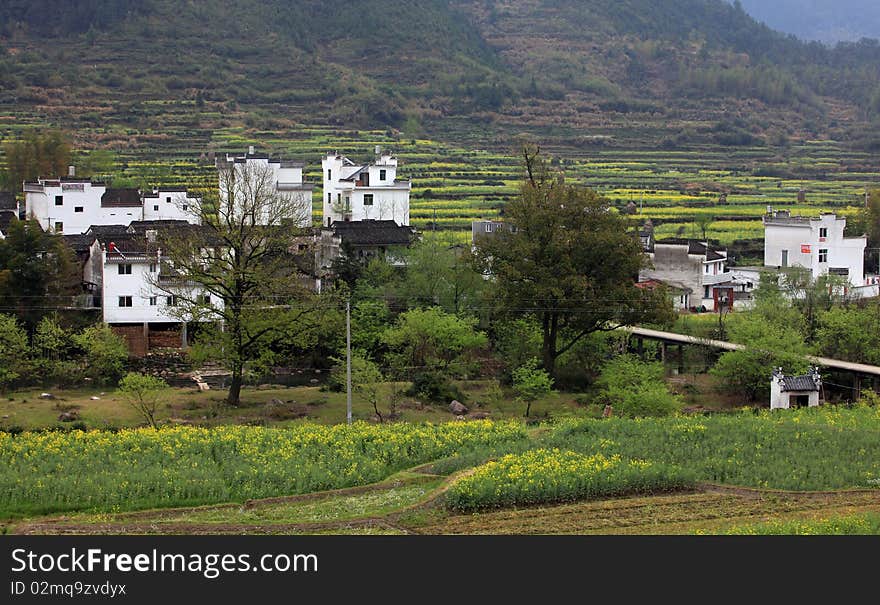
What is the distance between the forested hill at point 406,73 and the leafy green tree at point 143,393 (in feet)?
181

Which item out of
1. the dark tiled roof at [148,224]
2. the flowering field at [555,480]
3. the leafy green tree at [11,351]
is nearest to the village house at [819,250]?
the dark tiled roof at [148,224]

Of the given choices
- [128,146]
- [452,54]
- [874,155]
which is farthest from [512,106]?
[128,146]

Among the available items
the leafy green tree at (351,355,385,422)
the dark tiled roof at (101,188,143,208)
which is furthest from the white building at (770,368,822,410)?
the dark tiled roof at (101,188,143,208)

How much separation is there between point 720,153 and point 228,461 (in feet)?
255

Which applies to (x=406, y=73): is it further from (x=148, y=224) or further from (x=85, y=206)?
(x=148, y=224)

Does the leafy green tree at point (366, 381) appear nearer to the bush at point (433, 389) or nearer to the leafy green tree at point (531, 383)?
the bush at point (433, 389)

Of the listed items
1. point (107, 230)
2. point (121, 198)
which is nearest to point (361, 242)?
point (107, 230)

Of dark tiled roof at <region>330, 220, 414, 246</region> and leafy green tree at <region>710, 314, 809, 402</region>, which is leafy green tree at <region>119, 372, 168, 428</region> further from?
leafy green tree at <region>710, 314, 809, 402</region>

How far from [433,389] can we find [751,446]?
10444 mm

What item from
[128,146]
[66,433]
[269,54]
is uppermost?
[269,54]

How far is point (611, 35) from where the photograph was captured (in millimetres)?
134125

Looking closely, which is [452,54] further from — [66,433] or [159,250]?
[66,433]

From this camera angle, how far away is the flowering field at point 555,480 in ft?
65.4

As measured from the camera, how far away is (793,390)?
103 feet
